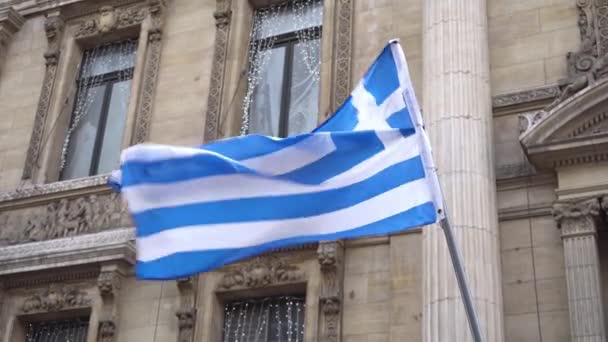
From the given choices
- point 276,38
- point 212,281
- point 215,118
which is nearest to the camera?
point 212,281

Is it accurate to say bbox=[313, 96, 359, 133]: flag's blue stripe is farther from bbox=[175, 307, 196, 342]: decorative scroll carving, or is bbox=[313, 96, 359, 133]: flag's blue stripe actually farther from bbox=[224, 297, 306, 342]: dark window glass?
bbox=[175, 307, 196, 342]: decorative scroll carving

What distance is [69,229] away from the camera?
59.6ft

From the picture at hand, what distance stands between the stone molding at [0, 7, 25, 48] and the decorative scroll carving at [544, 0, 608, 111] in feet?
40.1

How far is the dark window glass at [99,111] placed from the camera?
19.8 meters

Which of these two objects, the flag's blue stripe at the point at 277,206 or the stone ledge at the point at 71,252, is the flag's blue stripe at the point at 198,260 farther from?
the stone ledge at the point at 71,252

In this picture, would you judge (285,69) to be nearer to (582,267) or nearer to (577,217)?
(577,217)

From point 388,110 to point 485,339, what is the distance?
3.90 meters

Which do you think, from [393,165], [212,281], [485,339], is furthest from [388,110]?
[212,281]

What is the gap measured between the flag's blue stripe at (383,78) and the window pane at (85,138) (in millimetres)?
10376

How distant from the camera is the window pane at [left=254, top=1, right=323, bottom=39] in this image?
19047 millimetres

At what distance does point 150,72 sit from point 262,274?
17.8 ft

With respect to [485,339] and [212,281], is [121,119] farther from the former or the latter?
[485,339]

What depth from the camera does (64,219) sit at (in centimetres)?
1834

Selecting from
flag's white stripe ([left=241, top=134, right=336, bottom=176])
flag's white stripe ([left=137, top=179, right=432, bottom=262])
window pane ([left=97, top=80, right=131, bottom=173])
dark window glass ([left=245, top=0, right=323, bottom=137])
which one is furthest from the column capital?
window pane ([left=97, top=80, right=131, bottom=173])
